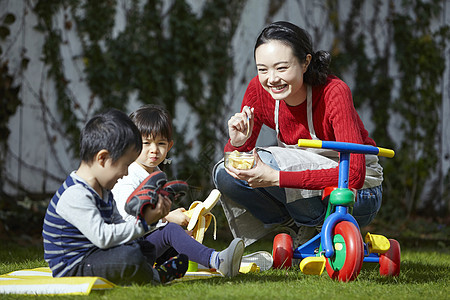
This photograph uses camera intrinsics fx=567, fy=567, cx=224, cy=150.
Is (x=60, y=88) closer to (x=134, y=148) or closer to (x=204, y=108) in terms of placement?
(x=204, y=108)

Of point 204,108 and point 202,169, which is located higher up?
point 204,108

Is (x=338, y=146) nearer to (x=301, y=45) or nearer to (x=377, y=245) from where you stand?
(x=377, y=245)

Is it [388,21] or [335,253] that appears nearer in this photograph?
[335,253]

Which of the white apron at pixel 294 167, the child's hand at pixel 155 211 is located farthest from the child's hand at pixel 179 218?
the child's hand at pixel 155 211

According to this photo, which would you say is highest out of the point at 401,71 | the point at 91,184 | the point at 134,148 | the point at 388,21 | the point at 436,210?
the point at 388,21

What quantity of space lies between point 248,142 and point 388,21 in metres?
3.35

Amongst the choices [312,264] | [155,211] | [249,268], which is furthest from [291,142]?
[155,211]

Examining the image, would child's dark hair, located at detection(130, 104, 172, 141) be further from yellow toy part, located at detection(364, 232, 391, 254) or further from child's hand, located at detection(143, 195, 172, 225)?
yellow toy part, located at detection(364, 232, 391, 254)

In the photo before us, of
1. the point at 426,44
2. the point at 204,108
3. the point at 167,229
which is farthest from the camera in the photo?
the point at 426,44

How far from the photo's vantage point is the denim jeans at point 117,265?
2.12m

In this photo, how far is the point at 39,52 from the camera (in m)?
4.87

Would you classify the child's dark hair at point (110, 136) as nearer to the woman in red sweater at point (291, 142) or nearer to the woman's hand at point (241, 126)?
the woman in red sweater at point (291, 142)

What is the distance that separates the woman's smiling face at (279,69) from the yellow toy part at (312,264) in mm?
812

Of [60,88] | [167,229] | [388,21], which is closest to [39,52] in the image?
[60,88]
